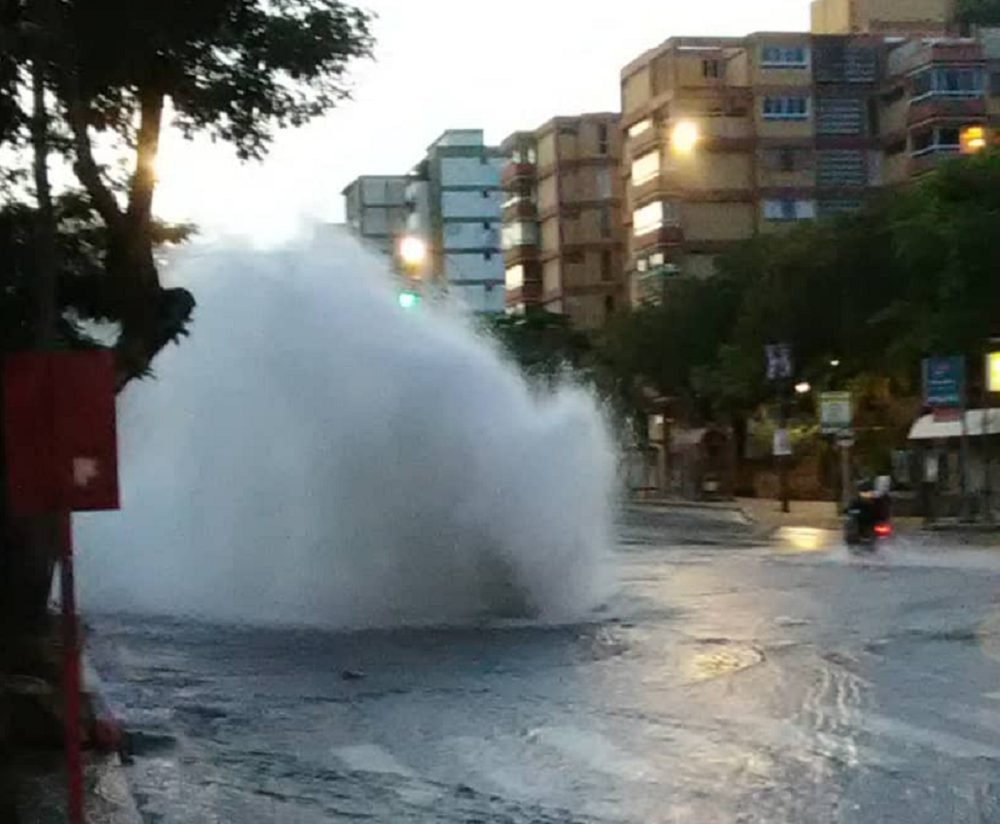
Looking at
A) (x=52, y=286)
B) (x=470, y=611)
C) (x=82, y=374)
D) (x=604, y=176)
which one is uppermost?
(x=604, y=176)

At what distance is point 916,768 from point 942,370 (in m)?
30.3

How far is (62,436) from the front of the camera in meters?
7.39

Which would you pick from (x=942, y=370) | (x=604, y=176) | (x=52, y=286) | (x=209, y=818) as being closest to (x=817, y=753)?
(x=209, y=818)

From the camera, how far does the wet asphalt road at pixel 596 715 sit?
382 inches

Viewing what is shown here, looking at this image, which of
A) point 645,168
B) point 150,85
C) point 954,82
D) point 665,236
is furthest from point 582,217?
point 150,85

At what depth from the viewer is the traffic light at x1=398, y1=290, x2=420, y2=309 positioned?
2448 cm

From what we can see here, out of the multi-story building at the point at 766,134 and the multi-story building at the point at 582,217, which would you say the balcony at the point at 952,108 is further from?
the multi-story building at the point at 582,217

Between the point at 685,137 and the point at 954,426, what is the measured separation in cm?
3359

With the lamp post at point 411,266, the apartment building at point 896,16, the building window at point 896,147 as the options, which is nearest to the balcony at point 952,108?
the building window at point 896,147

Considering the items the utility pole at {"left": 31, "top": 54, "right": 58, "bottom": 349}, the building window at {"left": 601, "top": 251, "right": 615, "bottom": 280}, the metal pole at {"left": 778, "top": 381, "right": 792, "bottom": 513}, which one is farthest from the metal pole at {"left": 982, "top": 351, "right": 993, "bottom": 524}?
the building window at {"left": 601, "top": 251, "right": 615, "bottom": 280}

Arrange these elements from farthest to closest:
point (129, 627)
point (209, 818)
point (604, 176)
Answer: point (604, 176)
point (129, 627)
point (209, 818)

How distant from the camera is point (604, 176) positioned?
369ft

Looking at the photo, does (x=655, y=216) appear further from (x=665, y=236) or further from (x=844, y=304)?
(x=844, y=304)

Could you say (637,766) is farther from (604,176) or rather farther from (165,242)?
(604,176)
